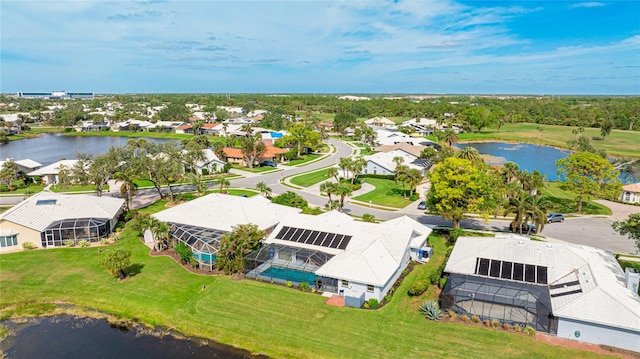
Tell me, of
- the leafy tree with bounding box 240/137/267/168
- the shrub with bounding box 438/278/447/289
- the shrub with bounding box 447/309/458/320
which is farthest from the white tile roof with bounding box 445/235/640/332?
the leafy tree with bounding box 240/137/267/168

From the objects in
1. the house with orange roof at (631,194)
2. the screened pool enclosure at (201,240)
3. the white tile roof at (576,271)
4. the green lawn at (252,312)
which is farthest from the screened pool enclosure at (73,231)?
the house with orange roof at (631,194)

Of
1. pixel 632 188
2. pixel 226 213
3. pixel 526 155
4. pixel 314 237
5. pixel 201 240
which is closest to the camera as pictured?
pixel 201 240

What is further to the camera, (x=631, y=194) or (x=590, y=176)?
(x=631, y=194)

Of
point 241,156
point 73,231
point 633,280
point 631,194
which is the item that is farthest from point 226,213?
point 631,194

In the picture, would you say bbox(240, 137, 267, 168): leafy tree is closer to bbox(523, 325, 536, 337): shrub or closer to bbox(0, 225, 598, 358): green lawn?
bbox(0, 225, 598, 358): green lawn

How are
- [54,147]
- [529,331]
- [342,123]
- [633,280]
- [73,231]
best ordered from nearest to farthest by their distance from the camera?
[529,331] < [633,280] < [73,231] < [54,147] < [342,123]

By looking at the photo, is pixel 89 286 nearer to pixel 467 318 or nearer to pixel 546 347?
pixel 467 318

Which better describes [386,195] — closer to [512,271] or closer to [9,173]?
[512,271]
